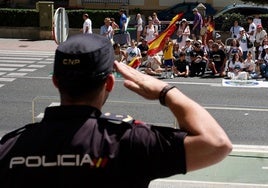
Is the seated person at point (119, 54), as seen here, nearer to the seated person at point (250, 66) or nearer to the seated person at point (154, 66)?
the seated person at point (154, 66)

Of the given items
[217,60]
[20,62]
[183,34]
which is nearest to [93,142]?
[217,60]

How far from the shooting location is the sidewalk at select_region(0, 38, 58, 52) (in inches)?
949

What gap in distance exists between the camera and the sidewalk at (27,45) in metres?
24.1

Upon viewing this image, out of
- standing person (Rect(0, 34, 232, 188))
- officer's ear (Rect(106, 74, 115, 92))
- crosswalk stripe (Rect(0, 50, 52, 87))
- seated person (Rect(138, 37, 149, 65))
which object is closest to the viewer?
standing person (Rect(0, 34, 232, 188))

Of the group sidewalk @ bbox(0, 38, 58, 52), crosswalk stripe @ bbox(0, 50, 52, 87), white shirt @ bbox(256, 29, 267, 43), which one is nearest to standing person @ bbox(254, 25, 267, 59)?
white shirt @ bbox(256, 29, 267, 43)

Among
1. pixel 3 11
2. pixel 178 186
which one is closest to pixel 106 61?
pixel 178 186

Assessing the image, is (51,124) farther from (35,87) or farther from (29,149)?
(35,87)

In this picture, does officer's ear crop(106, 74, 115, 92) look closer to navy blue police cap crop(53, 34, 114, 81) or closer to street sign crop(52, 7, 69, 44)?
navy blue police cap crop(53, 34, 114, 81)

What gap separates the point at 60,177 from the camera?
2.00 metres

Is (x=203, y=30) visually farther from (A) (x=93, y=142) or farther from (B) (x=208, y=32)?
(A) (x=93, y=142)

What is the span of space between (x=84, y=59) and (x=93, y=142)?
1.06 ft

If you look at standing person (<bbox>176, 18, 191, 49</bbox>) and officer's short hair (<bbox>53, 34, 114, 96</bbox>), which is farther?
standing person (<bbox>176, 18, 191, 49</bbox>)

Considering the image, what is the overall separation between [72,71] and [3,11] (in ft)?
88.2

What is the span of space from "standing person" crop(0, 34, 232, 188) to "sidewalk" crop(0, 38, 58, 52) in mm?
21884
